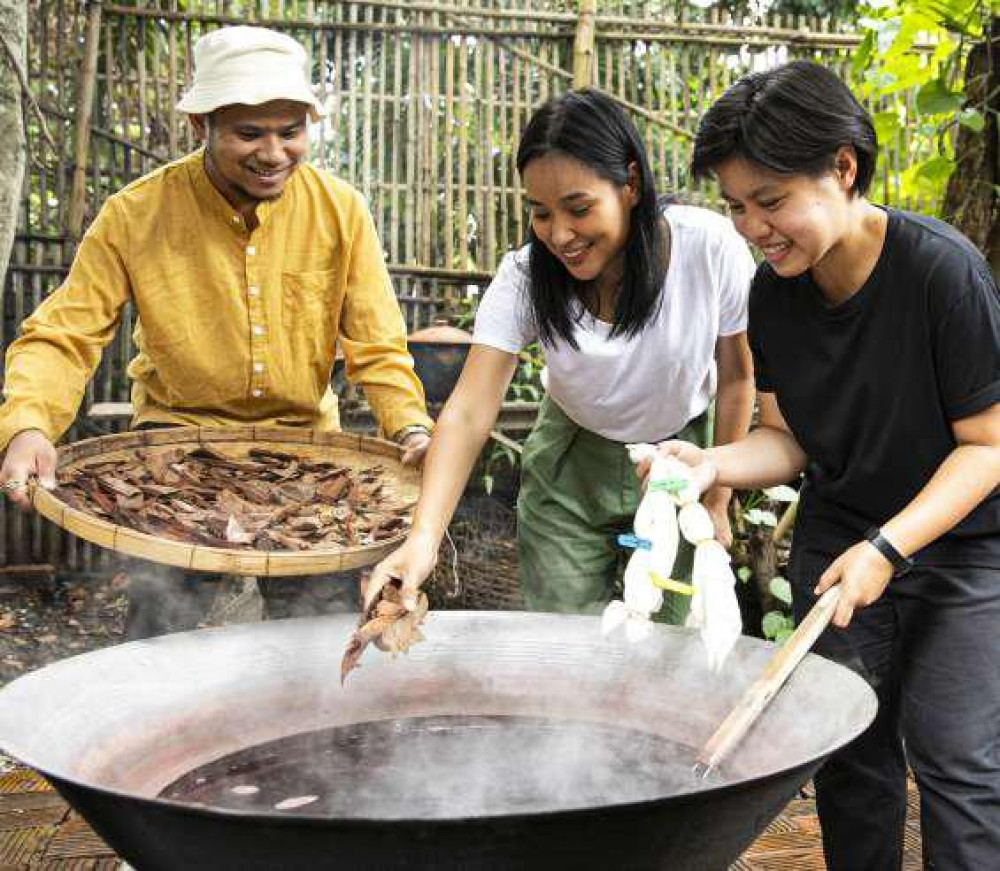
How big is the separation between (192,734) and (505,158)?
15.6 ft

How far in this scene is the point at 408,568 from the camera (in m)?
2.10

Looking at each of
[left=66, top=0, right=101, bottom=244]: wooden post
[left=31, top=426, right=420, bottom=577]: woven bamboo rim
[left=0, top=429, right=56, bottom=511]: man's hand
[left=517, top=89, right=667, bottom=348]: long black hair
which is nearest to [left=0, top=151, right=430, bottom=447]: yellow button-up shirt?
[left=31, top=426, right=420, bottom=577]: woven bamboo rim

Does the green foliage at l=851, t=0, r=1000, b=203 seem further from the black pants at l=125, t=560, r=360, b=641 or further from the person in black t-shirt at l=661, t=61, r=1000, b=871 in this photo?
the black pants at l=125, t=560, r=360, b=641

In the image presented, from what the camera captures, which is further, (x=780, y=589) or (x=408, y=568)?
(x=780, y=589)

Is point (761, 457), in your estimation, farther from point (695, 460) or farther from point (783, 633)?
→ point (783, 633)

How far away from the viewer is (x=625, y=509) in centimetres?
280

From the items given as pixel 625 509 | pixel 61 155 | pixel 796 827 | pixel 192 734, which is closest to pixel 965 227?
pixel 625 509

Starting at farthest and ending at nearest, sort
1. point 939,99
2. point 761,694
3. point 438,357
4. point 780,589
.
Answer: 1. point 438,357
2. point 780,589
3. point 939,99
4. point 761,694

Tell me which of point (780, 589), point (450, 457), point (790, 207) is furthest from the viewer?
point (780, 589)

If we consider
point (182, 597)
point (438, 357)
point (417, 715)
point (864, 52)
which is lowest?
point (182, 597)

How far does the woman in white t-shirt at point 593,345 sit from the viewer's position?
2291 mm

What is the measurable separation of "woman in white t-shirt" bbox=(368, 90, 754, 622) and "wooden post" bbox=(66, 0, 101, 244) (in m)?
3.42

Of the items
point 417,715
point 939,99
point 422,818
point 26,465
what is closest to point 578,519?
point 417,715

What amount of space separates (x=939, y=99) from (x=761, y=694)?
257cm
